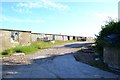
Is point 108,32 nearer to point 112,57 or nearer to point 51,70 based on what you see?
point 112,57

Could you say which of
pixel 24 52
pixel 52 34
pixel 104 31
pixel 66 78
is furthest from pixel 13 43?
pixel 66 78

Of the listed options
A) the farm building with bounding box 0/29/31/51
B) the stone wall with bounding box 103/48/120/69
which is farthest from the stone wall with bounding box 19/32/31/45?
the stone wall with bounding box 103/48/120/69

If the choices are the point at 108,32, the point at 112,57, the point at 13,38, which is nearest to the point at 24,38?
the point at 13,38

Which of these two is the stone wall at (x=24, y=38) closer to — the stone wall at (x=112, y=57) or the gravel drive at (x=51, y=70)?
the gravel drive at (x=51, y=70)

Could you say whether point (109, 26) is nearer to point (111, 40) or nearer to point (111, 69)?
point (111, 40)

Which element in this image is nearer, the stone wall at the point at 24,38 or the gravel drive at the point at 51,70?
the gravel drive at the point at 51,70

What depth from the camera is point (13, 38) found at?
3369 centimetres

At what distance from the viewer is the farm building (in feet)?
104

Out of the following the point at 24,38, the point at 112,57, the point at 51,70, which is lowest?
the point at 51,70

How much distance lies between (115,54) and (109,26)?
15.5 feet

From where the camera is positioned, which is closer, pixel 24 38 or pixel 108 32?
pixel 108 32

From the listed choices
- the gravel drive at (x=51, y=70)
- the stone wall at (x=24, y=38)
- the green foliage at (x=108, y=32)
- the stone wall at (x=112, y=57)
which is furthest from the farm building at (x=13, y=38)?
the stone wall at (x=112, y=57)

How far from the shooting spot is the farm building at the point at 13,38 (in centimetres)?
3155

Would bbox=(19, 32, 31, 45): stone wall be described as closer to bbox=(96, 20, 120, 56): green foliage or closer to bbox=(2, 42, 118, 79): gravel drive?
bbox=(96, 20, 120, 56): green foliage
